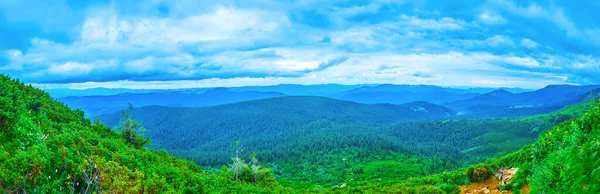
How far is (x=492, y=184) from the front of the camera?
29516mm

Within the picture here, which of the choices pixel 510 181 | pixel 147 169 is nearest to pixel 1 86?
pixel 147 169

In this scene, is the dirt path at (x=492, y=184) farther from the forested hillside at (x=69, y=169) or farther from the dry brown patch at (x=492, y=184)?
the forested hillside at (x=69, y=169)

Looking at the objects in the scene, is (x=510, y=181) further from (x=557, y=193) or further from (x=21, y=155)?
(x=21, y=155)

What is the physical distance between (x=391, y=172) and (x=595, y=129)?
505 ft

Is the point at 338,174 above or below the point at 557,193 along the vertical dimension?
below

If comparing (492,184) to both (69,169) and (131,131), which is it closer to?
(69,169)

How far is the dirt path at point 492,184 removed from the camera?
27.4m

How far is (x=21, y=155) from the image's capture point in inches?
643

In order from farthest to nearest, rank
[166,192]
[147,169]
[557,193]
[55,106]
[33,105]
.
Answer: [55,106]
[33,105]
[147,169]
[166,192]
[557,193]

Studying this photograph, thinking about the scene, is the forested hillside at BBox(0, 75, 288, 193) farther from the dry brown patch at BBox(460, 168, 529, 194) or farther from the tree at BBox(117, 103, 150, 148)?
the tree at BBox(117, 103, 150, 148)

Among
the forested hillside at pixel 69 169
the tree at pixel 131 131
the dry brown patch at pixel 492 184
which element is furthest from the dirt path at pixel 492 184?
the tree at pixel 131 131

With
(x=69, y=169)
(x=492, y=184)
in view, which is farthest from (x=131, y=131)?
(x=492, y=184)

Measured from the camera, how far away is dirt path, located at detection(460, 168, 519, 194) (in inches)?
1080

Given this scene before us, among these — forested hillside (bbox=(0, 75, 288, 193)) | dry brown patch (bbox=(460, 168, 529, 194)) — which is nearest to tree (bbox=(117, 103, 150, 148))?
forested hillside (bbox=(0, 75, 288, 193))
